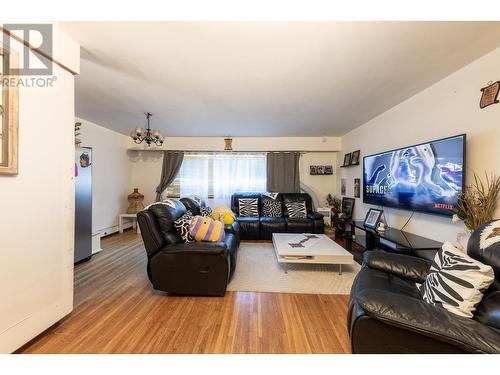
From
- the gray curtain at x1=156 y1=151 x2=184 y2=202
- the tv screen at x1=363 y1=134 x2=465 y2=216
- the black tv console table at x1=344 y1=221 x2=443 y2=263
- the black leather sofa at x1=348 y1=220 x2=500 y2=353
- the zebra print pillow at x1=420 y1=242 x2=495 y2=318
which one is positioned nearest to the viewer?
the black leather sofa at x1=348 y1=220 x2=500 y2=353

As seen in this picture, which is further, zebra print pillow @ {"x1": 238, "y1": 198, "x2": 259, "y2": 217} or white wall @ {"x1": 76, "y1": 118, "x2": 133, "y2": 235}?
zebra print pillow @ {"x1": 238, "y1": 198, "x2": 259, "y2": 217}

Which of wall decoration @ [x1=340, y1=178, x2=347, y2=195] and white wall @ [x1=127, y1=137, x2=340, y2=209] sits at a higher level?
white wall @ [x1=127, y1=137, x2=340, y2=209]

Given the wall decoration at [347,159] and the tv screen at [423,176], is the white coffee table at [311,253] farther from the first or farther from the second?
the wall decoration at [347,159]

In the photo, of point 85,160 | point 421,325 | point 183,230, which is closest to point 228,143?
point 85,160

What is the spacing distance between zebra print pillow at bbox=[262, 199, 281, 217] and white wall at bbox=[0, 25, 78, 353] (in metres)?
3.55

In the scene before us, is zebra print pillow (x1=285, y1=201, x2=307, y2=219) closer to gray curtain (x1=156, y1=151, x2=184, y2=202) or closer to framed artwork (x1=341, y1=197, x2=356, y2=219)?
framed artwork (x1=341, y1=197, x2=356, y2=219)

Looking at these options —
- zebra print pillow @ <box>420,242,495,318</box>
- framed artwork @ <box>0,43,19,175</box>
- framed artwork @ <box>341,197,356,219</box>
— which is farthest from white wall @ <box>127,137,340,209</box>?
zebra print pillow @ <box>420,242,495,318</box>

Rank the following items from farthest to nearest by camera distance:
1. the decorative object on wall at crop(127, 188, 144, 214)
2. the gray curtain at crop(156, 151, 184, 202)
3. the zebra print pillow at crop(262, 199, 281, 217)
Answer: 1. the gray curtain at crop(156, 151, 184, 202)
2. the decorative object on wall at crop(127, 188, 144, 214)
3. the zebra print pillow at crop(262, 199, 281, 217)

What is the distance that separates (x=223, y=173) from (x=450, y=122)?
4172 mm

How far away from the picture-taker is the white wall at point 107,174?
4.01m

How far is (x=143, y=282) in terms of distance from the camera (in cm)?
240

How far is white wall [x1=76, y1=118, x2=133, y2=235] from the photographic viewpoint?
401 cm

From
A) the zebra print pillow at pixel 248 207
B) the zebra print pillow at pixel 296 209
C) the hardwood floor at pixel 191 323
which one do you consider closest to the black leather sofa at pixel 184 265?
the hardwood floor at pixel 191 323
